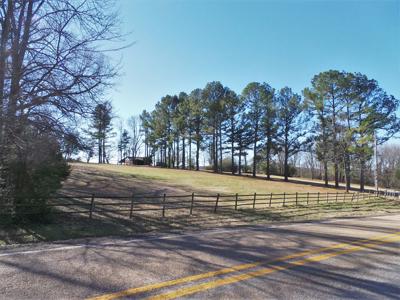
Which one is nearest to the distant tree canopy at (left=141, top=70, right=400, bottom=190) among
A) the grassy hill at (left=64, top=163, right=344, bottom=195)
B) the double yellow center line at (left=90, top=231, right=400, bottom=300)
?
the grassy hill at (left=64, top=163, right=344, bottom=195)

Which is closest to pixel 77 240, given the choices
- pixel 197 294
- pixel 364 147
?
pixel 197 294

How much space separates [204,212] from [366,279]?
10.5 meters

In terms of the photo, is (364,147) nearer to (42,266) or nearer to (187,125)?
(187,125)

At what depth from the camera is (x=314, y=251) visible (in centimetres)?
729

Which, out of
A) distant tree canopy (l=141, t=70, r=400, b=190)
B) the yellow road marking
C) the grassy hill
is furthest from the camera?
distant tree canopy (l=141, t=70, r=400, b=190)

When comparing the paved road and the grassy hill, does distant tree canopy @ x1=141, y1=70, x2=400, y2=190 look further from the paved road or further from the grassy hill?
the paved road

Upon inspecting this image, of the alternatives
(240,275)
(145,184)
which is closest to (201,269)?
(240,275)

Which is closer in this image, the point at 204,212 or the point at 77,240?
the point at 77,240

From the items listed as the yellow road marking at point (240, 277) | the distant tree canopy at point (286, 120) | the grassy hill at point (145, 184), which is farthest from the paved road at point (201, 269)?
the distant tree canopy at point (286, 120)

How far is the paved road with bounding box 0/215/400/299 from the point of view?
4.46m

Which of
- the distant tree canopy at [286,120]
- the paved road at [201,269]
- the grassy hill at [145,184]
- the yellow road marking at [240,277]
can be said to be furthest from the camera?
the distant tree canopy at [286,120]

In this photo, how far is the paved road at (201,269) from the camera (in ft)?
14.6

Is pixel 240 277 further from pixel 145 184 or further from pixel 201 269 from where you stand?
pixel 145 184

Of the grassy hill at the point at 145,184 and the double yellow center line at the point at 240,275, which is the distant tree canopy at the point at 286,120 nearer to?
the grassy hill at the point at 145,184
